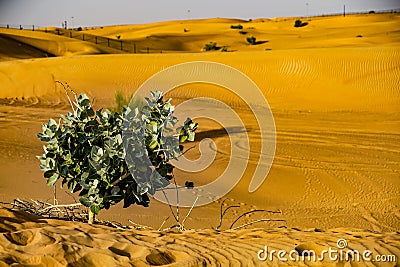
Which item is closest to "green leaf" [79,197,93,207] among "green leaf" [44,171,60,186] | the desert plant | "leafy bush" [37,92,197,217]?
"leafy bush" [37,92,197,217]

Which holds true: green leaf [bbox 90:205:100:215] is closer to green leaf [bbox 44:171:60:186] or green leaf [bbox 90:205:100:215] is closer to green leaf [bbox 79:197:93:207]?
green leaf [bbox 79:197:93:207]

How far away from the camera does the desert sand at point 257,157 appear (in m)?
3.87

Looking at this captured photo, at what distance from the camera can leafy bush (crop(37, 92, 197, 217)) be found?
4742 millimetres

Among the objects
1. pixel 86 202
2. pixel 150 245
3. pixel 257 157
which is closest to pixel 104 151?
pixel 86 202

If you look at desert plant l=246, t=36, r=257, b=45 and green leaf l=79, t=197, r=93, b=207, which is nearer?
green leaf l=79, t=197, r=93, b=207

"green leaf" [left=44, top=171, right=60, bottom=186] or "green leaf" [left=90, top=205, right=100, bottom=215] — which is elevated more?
"green leaf" [left=44, top=171, right=60, bottom=186]

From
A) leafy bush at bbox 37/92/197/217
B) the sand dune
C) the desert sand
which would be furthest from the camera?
leafy bush at bbox 37/92/197/217

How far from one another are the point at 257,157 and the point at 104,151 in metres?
7.23

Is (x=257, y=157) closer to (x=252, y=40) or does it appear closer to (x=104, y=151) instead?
(x=104, y=151)

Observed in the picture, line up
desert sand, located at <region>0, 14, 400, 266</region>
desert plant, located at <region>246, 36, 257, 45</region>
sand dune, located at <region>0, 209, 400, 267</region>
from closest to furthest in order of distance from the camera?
sand dune, located at <region>0, 209, 400, 267</region> → desert sand, located at <region>0, 14, 400, 266</region> → desert plant, located at <region>246, 36, 257, 45</region>

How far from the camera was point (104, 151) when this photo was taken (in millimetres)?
4727

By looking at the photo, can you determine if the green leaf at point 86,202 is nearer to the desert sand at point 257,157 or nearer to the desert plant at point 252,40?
the desert sand at point 257,157

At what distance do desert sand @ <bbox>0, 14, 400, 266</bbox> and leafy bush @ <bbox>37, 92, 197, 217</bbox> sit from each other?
546 mm

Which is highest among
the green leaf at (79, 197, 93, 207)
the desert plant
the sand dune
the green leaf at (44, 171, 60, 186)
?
the desert plant
